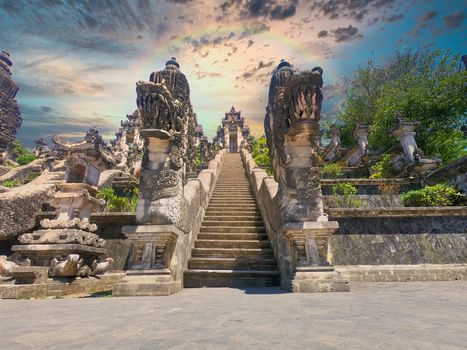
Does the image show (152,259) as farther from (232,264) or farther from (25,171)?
(25,171)

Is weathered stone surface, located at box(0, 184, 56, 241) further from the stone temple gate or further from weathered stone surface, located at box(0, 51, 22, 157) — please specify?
weathered stone surface, located at box(0, 51, 22, 157)

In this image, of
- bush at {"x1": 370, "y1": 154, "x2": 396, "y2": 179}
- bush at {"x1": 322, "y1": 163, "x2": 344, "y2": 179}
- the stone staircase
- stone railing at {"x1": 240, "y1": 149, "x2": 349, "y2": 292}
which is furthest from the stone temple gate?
stone railing at {"x1": 240, "y1": 149, "x2": 349, "y2": 292}

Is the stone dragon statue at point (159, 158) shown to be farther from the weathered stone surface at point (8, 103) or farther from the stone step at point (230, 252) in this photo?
the weathered stone surface at point (8, 103)

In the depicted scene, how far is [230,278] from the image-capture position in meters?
5.16

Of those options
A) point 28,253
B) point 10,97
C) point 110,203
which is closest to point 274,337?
point 28,253

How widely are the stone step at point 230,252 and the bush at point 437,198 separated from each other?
5531mm

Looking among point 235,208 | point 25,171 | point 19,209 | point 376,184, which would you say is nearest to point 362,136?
point 376,184

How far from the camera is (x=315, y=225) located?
4418 mm

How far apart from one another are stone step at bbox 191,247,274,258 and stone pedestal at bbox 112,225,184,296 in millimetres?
1420

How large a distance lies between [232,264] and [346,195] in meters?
5.90

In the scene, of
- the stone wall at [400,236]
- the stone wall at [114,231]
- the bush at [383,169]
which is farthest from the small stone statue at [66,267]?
the bush at [383,169]

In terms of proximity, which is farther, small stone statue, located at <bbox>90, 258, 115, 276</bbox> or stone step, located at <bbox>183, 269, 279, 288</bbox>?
small stone statue, located at <bbox>90, 258, 115, 276</bbox>

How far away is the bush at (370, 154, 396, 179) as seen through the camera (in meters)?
12.6

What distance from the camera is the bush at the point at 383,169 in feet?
41.3
